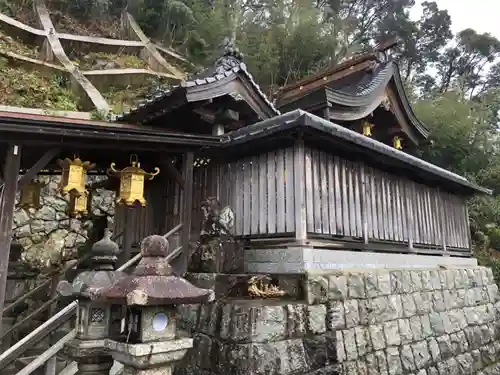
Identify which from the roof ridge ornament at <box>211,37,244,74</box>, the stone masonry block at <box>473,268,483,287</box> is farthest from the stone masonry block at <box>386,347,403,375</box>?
the roof ridge ornament at <box>211,37,244,74</box>

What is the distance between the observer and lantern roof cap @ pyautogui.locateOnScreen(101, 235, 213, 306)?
3.87 m

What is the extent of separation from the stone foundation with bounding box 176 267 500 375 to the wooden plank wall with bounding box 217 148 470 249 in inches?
37.4

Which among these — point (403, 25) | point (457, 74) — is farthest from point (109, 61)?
point (457, 74)

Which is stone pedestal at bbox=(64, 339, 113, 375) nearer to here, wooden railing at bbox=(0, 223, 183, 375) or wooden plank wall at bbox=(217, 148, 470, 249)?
wooden railing at bbox=(0, 223, 183, 375)

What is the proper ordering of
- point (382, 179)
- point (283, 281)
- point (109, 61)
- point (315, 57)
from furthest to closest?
point (315, 57) → point (109, 61) → point (382, 179) → point (283, 281)

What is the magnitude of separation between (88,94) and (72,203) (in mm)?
10924

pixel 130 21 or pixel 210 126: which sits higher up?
pixel 130 21

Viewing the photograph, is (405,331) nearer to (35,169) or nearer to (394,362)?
(394,362)

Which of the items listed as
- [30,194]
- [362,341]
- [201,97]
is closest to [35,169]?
[30,194]

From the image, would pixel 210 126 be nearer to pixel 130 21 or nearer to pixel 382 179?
pixel 382 179

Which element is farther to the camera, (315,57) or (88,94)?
A: (315,57)

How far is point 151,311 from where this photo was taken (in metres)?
4.03

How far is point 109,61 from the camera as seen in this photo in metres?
22.3

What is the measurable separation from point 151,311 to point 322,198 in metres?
4.10
